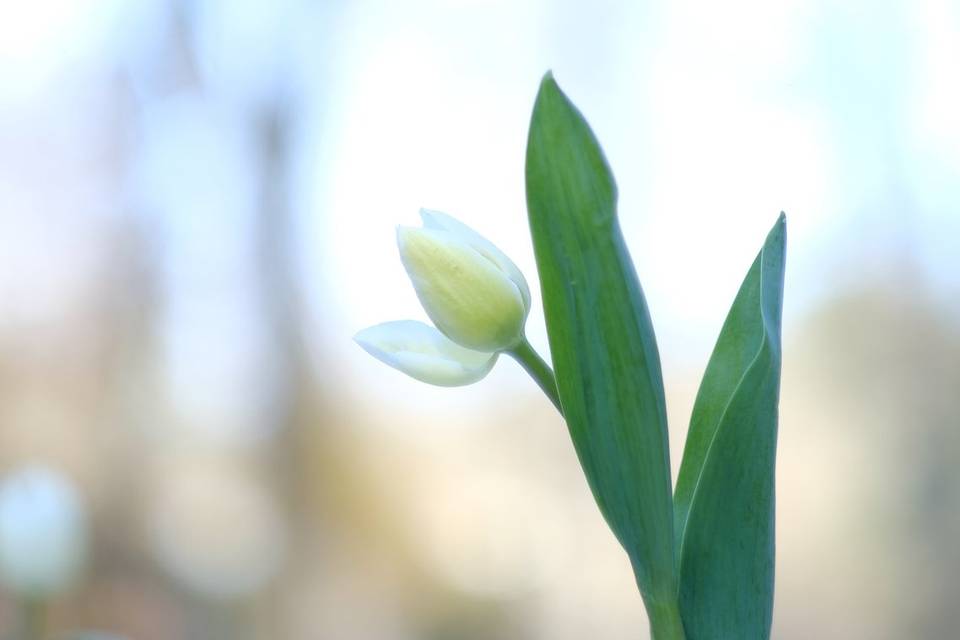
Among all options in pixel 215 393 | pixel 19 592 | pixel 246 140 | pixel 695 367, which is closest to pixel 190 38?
pixel 246 140

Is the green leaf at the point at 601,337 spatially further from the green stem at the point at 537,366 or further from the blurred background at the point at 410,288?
the blurred background at the point at 410,288

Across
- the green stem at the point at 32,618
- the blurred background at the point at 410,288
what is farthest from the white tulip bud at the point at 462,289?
the blurred background at the point at 410,288

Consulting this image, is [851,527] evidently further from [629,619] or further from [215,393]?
[215,393]

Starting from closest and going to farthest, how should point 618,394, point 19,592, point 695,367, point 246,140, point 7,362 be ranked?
point 618,394, point 19,592, point 695,367, point 7,362, point 246,140

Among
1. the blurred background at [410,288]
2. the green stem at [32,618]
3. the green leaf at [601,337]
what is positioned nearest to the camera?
the green leaf at [601,337]

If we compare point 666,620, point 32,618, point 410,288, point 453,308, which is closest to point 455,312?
point 453,308

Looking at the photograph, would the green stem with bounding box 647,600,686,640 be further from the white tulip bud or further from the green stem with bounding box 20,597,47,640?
the green stem with bounding box 20,597,47,640

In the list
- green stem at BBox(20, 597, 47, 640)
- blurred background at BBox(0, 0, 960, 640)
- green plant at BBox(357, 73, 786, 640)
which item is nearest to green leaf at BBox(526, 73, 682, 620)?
green plant at BBox(357, 73, 786, 640)
